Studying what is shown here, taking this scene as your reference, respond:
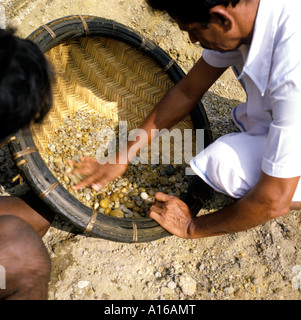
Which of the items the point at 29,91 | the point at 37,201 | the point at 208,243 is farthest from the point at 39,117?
the point at 208,243

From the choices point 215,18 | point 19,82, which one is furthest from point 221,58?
point 19,82

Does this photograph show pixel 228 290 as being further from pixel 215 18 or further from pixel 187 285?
pixel 215 18

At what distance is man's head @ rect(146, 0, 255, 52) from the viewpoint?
94 centimetres

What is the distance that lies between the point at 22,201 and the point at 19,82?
31.1 inches

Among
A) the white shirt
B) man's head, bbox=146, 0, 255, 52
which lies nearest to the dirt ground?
the white shirt

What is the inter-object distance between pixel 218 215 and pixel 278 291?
17.2 inches

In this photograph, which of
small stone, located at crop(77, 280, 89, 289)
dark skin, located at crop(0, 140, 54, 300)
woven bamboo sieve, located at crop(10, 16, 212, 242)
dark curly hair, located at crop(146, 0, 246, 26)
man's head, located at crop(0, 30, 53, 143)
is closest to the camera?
man's head, located at crop(0, 30, 53, 143)

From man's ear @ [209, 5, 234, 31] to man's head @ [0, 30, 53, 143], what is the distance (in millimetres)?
509

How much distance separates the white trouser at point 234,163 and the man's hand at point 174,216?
0.61 feet

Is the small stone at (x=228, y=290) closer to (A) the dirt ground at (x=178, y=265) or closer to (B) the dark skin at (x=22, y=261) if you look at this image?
(A) the dirt ground at (x=178, y=265)

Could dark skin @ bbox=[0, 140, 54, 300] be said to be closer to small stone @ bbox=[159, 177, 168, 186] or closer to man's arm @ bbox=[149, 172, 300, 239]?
man's arm @ bbox=[149, 172, 300, 239]

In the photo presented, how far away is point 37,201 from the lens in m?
1.46

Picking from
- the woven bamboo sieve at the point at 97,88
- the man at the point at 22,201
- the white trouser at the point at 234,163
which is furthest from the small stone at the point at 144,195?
the man at the point at 22,201

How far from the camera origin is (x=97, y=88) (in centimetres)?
199
